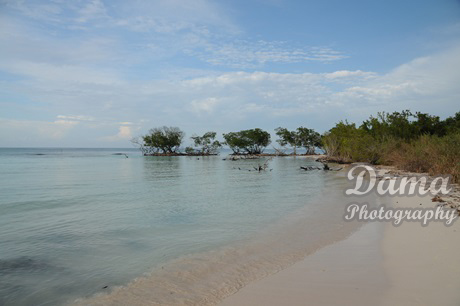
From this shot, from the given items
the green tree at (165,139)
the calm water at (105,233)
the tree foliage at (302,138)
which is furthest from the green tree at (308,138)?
the calm water at (105,233)

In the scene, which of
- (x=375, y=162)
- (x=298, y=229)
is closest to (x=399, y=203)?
(x=298, y=229)

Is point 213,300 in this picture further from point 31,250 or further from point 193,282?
point 31,250

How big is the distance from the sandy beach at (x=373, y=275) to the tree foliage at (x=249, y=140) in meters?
88.4

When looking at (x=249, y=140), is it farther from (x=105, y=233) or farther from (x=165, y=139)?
(x=105, y=233)

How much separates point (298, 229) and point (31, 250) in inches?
285

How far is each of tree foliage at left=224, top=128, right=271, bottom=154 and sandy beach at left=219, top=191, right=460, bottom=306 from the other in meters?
88.4

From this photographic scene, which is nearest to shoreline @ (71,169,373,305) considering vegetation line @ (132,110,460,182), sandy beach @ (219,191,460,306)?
sandy beach @ (219,191,460,306)

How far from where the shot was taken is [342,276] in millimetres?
5297

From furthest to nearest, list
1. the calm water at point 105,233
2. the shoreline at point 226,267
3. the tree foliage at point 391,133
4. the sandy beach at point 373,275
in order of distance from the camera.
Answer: the tree foliage at point 391,133 → the calm water at point 105,233 → the shoreline at point 226,267 → the sandy beach at point 373,275

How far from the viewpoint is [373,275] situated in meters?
5.29

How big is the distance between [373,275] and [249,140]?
91.2 metres

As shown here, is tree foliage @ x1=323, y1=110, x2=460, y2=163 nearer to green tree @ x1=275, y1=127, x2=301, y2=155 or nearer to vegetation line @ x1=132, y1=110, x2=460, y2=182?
vegetation line @ x1=132, y1=110, x2=460, y2=182

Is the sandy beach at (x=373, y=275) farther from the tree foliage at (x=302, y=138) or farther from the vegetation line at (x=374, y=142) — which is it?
the tree foliage at (x=302, y=138)

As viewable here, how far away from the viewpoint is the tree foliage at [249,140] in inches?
3775
